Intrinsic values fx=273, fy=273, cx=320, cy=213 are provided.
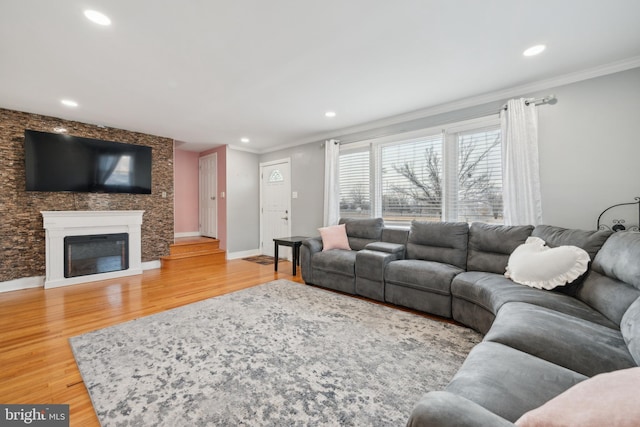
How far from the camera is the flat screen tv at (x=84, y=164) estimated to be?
3854 millimetres

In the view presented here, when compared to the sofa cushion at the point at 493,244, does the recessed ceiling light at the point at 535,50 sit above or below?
above

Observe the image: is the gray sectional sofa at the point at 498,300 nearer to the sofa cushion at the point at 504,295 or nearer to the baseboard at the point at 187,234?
the sofa cushion at the point at 504,295

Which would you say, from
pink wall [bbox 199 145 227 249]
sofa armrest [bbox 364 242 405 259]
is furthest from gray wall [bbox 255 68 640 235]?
pink wall [bbox 199 145 227 249]

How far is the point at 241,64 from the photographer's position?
8.37 ft

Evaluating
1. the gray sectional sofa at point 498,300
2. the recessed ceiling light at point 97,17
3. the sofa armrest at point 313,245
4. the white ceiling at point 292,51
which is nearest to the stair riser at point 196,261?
the sofa armrest at point 313,245

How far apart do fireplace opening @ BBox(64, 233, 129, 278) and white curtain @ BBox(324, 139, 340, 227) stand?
343 centimetres

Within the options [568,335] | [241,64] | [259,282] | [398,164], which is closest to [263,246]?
[259,282]

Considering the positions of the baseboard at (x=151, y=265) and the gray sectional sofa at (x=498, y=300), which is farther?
the baseboard at (x=151, y=265)

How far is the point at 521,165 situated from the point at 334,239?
2.44 metres

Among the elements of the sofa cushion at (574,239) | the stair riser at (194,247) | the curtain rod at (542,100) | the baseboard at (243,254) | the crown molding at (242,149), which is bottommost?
the baseboard at (243,254)

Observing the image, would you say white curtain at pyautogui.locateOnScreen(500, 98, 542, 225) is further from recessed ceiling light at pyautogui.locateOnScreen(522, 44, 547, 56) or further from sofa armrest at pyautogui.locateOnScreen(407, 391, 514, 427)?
sofa armrest at pyautogui.locateOnScreen(407, 391, 514, 427)

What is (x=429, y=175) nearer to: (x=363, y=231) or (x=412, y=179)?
(x=412, y=179)

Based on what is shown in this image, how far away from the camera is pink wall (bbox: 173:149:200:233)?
6438 millimetres

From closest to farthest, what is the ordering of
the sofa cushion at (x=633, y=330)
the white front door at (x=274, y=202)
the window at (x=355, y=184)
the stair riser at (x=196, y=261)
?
the sofa cushion at (x=633, y=330), the window at (x=355, y=184), the stair riser at (x=196, y=261), the white front door at (x=274, y=202)
